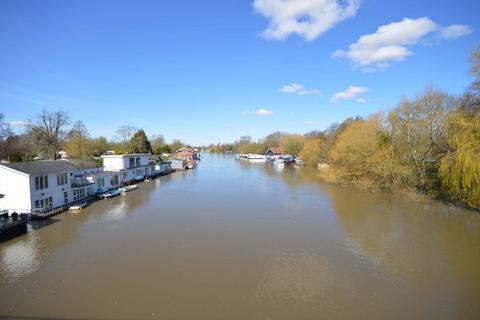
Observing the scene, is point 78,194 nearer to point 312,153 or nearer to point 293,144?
point 312,153

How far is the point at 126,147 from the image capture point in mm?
59281

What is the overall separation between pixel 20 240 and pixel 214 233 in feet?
30.3

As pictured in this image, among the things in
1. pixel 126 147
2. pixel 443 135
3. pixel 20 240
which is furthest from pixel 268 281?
pixel 126 147

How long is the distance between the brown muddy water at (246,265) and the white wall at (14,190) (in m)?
1.98

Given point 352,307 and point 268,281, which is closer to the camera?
point 352,307

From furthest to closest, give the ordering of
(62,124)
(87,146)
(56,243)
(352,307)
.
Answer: (87,146), (62,124), (56,243), (352,307)

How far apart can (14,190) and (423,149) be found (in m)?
30.1

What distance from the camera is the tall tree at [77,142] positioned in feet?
148

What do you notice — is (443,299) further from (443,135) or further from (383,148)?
(383,148)

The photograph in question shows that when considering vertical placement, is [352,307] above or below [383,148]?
below

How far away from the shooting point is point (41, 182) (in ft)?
56.0

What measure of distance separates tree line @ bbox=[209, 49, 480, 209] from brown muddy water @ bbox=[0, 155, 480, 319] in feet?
10.5

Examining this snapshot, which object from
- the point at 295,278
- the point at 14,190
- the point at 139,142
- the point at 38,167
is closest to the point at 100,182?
the point at 38,167

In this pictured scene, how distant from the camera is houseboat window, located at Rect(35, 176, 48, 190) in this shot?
16.7m
